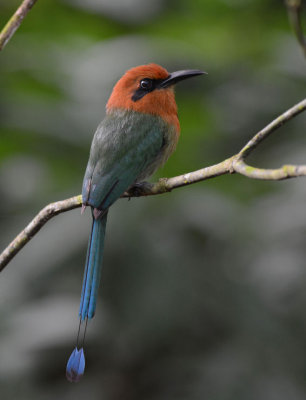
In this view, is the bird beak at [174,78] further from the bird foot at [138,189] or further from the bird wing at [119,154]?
the bird foot at [138,189]

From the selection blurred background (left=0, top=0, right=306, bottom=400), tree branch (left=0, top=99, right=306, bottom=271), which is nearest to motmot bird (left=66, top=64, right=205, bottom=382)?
tree branch (left=0, top=99, right=306, bottom=271)

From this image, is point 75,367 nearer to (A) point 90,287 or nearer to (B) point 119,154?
(A) point 90,287

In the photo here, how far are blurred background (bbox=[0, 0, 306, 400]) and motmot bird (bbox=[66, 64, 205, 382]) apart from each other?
0.26 meters

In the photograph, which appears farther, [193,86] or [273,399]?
[193,86]

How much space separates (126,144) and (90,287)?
73 cm

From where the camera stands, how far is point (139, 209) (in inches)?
125

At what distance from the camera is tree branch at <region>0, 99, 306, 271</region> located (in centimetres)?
166

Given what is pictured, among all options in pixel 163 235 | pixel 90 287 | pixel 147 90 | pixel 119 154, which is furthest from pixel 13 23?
pixel 163 235

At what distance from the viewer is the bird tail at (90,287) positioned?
7.43 ft

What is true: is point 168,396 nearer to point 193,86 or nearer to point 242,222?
point 242,222

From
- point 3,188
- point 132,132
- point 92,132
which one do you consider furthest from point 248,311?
point 3,188

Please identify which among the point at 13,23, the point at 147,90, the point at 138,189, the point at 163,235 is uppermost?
the point at 13,23

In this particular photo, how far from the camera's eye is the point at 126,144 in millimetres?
2896

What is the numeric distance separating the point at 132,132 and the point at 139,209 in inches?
16.0
